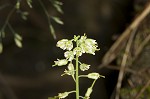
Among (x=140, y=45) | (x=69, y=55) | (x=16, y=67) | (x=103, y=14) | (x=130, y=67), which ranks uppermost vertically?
(x=103, y=14)

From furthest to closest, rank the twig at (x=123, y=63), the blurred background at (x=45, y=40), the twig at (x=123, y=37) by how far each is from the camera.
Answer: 1. the blurred background at (x=45, y=40)
2. the twig at (x=123, y=37)
3. the twig at (x=123, y=63)

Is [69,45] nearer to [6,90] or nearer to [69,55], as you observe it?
[69,55]

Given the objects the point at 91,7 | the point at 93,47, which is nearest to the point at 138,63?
the point at 93,47

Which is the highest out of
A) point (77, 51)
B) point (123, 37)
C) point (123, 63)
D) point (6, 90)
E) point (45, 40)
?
point (45, 40)

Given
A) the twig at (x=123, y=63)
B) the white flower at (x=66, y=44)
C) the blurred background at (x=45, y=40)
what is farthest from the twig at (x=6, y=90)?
the white flower at (x=66, y=44)

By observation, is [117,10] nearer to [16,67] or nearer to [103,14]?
[103,14]

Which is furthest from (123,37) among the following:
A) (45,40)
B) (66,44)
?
(45,40)

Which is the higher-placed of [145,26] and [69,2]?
[69,2]

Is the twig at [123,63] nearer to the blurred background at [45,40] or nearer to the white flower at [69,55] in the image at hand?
the white flower at [69,55]
